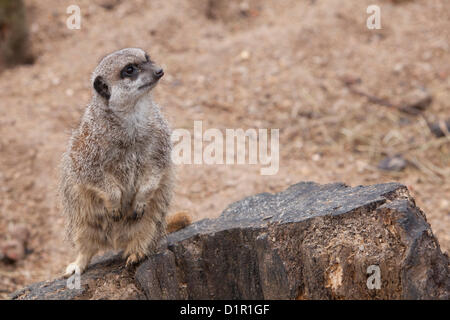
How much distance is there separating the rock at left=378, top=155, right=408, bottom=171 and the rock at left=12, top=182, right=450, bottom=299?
78.3 inches

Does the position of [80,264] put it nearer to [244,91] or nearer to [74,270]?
[74,270]

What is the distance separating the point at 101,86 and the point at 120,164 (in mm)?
416

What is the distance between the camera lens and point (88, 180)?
2.84 m

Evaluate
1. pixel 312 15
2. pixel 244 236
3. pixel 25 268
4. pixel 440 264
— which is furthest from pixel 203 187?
pixel 312 15

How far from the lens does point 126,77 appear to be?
9.14ft

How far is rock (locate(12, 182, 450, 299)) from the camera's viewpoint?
2.29 m

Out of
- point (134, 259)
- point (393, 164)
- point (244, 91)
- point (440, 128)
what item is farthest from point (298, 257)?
point (244, 91)

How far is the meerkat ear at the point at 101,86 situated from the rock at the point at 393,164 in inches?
111

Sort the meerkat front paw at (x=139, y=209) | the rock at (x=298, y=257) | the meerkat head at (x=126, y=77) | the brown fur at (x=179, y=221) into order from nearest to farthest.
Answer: the rock at (x=298, y=257) < the meerkat head at (x=126, y=77) < the meerkat front paw at (x=139, y=209) < the brown fur at (x=179, y=221)

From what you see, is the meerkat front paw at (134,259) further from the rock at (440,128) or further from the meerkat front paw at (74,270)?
the rock at (440,128)

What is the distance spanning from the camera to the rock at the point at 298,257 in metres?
2.29

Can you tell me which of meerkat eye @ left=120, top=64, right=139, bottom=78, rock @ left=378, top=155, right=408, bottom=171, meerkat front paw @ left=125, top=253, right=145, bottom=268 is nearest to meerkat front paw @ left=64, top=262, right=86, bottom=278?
meerkat front paw @ left=125, top=253, right=145, bottom=268

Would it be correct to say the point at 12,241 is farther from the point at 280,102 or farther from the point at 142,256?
the point at 280,102

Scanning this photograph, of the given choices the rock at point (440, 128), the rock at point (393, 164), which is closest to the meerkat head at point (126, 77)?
the rock at point (393, 164)
